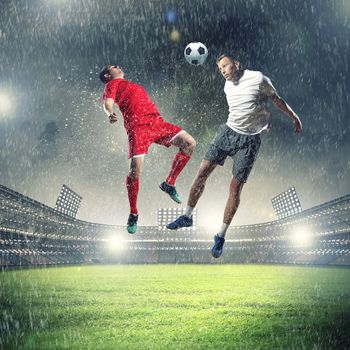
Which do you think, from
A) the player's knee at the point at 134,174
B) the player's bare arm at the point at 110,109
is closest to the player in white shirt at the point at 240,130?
the player's knee at the point at 134,174

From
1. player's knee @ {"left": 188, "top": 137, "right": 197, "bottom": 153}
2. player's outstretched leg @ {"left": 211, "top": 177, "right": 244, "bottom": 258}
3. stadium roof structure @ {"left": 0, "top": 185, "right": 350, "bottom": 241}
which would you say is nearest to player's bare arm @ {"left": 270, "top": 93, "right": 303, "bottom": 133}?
player's outstretched leg @ {"left": 211, "top": 177, "right": 244, "bottom": 258}

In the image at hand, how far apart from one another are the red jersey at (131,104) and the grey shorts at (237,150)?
0.80m

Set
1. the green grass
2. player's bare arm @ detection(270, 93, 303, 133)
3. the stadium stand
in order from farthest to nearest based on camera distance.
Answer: the stadium stand, the green grass, player's bare arm @ detection(270, 93, 303, 133)

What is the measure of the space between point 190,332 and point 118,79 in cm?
383

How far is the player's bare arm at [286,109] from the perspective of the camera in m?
4.68

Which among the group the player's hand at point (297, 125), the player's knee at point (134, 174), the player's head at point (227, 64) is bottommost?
the player's knee at point (134, 174)

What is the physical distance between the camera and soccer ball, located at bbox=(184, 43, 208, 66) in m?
4.82

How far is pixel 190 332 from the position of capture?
5.64 metres

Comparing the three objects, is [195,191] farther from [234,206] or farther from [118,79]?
[118,79]

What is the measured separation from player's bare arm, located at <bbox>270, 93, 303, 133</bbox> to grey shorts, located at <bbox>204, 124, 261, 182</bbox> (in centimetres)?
46

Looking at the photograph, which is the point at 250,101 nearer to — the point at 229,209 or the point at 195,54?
the point at 195,54

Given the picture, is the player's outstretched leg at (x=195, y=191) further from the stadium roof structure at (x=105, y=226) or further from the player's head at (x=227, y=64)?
the stadium roof structure at (x=105, y=226)

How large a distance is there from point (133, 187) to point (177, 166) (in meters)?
0.64

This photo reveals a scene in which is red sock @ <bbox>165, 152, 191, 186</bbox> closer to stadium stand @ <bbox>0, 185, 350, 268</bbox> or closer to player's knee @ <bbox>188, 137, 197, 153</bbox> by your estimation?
player's knee @ <bbox>188, 137, 197, 153</bbox>
